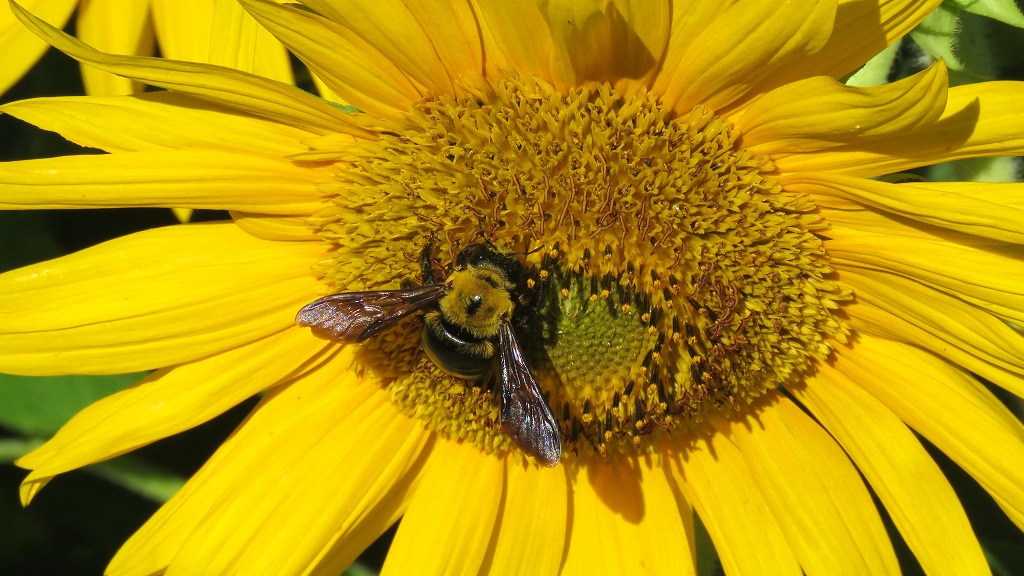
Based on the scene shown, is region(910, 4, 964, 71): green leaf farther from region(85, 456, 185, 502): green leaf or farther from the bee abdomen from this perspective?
region(85, 456, 185, 502): green leaf

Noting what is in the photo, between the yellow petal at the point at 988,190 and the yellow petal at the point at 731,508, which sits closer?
the yellow petal at the point at 988,190

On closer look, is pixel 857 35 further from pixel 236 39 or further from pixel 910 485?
pixel 236 39

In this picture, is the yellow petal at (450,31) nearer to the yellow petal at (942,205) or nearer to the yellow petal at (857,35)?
the yellow petal at (857,35)

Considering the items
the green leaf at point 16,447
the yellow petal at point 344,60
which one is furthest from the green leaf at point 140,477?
the yellow petal at point 344,60

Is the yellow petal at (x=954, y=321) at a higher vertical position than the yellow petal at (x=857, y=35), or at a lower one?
lower

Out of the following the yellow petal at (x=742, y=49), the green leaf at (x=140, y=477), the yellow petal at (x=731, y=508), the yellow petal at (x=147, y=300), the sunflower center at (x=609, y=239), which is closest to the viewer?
the yellow petal at (x=742, y=49)

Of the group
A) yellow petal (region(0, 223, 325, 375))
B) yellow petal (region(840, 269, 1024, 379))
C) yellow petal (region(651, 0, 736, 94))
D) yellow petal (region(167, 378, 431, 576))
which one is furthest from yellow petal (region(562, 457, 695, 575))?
yellow petal (region(651, 0, 736, 94))

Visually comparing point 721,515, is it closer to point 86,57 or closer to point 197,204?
point 197,204

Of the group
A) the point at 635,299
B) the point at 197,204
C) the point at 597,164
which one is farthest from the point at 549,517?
the point at 197,204
